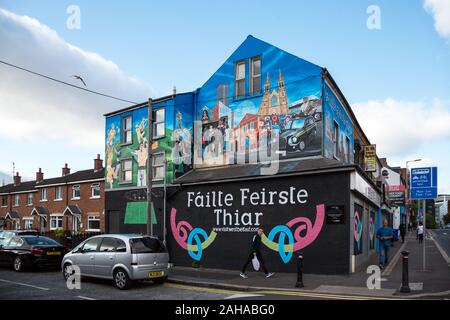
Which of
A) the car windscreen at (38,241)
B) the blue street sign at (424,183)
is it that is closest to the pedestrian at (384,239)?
the blue street sign at (424,183)

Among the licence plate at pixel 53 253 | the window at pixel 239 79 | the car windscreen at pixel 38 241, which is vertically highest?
the window at pixel 239 79

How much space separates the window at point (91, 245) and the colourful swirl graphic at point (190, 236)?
567 cm

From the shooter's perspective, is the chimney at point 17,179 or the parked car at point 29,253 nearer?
the parked car at point 29,253

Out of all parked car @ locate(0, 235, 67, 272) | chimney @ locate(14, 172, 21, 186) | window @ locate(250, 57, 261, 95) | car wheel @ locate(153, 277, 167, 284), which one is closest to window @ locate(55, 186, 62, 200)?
chimney @ locate(14, 172, 21, 186)

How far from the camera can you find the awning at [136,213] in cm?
2092

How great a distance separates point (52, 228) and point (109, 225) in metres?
19.3

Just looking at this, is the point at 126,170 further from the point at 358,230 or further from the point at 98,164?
the point at 98,164

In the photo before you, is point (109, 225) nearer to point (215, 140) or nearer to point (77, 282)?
point (215, 140)

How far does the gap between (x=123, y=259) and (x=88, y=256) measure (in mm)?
1869

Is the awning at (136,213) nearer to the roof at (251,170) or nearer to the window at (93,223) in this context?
the roof at (251,170)

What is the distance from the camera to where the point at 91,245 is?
44.5ft

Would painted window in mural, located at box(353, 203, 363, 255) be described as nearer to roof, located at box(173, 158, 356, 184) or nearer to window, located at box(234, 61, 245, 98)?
roof, located at box(173, 158, 356, 184)
